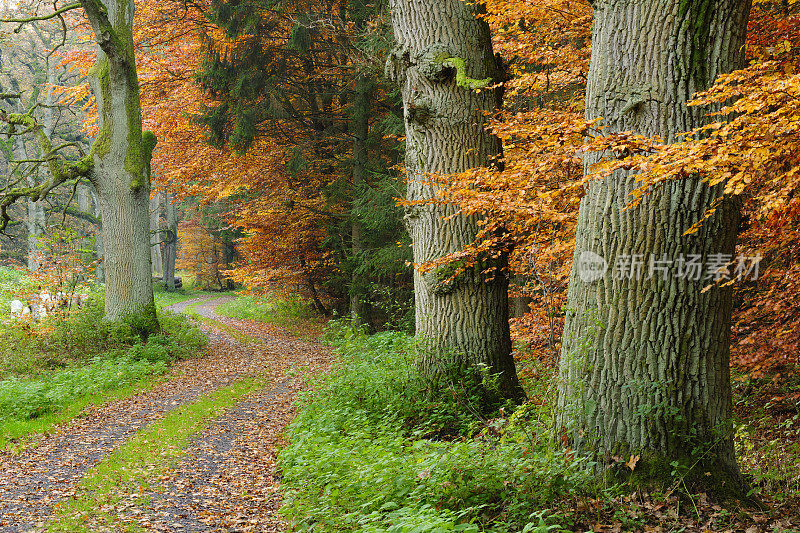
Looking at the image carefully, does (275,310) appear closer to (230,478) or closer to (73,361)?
(73,361)

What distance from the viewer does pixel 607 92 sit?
3.92 metres

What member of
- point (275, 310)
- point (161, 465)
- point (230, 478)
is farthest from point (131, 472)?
point (275, 310)

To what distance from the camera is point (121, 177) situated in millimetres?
12391

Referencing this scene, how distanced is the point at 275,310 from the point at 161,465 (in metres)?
16.4

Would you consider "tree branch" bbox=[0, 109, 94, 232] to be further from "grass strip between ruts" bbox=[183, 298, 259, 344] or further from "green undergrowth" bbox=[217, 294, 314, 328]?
"green undergrowth" bbox=[217, 294, 314, 328]

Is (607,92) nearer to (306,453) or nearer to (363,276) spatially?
(306,453)

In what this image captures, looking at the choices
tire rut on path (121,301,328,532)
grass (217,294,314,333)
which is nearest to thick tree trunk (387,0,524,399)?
tire rut on path (121,301,328,532)

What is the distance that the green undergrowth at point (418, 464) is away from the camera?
3.45 meters

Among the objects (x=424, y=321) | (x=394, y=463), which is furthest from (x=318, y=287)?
(x=394, y=463)

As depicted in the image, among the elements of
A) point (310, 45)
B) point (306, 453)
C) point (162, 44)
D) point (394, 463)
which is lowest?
point (306, 453)

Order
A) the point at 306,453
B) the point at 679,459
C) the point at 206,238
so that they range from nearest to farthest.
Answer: the point at 679,459 < the point at 306,453 < the point at 206,238

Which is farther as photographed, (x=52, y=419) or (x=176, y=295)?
(x=176, y=295)

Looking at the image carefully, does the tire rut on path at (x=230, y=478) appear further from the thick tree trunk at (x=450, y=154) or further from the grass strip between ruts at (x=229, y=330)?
the grass strip between ruts at (x=229, y=330)

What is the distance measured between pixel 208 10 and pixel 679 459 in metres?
15.8
